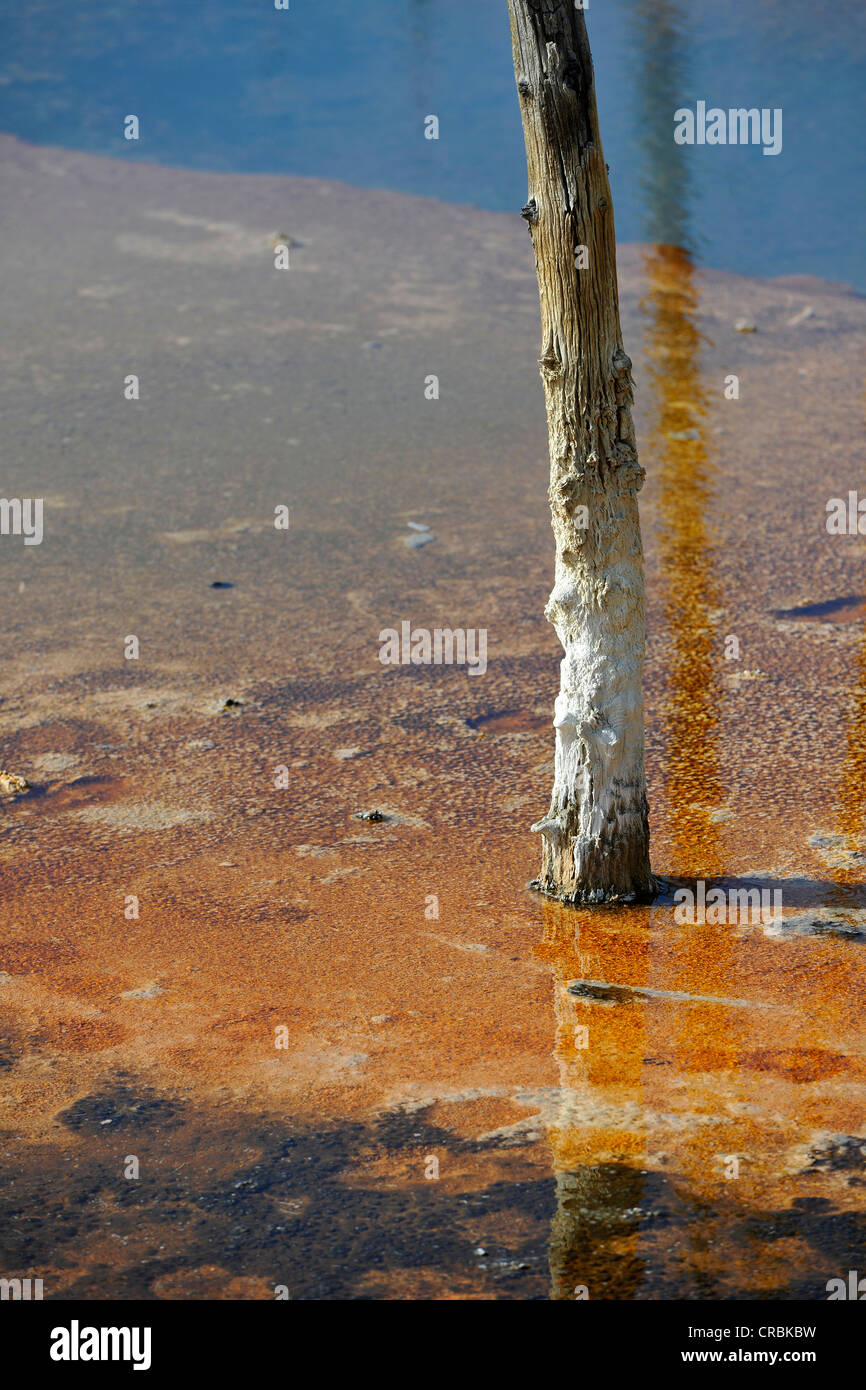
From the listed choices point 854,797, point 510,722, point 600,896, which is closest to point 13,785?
point 510,722

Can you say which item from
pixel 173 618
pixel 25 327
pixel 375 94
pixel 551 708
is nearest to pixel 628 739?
pixel 551 708

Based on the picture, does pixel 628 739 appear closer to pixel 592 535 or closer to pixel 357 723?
pixel 592 535

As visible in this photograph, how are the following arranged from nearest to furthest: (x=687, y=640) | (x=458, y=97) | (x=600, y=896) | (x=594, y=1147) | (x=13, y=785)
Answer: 1. (x=594, y=1147)
2. (x=600, y=896)
3. (x=13, y=785)
4. (x=687, y=640)
5. (x=458, y=97)

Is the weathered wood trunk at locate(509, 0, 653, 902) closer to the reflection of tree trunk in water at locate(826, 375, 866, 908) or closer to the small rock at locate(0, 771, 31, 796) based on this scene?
the reflection of tree trunk in water at locate(826, 375, 866, 908)

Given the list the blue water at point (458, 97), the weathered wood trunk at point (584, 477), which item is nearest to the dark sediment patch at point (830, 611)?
the weathered wood trunk at point (584, 477)

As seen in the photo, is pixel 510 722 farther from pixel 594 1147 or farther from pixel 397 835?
pixel 594 1147

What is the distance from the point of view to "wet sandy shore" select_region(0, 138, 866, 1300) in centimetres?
381

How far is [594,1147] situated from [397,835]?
2369 millimetres

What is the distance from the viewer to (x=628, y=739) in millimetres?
5340

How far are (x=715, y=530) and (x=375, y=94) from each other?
567 inches

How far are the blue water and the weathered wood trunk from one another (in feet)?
39.3

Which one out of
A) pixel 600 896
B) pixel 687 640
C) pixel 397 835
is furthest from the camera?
pixel 687 640

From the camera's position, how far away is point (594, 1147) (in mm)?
4004

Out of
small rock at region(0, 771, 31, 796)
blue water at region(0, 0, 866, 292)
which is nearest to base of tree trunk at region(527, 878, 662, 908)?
small rock at region(0, 771, 31, 796)
